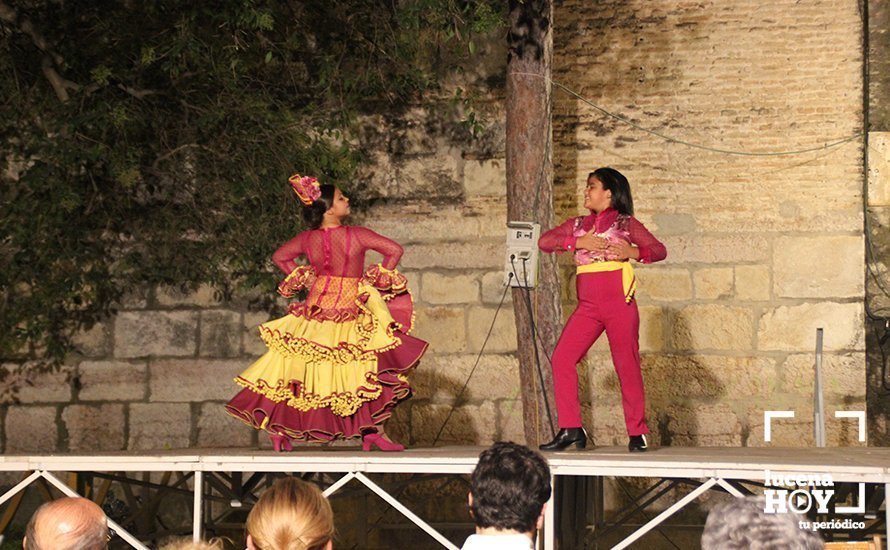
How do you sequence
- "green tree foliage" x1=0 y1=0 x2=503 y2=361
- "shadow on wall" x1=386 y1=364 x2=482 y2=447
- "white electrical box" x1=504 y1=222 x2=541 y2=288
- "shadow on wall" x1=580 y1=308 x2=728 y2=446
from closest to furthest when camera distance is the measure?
"white electrical box" x1=504 y1=222 x2=541 y2=288 < "green tree foliage" x1=0 y1=0 x2=503 y2=361 < "shadow on wall" x1=580 y1=308 x2=728 y2=446 < "shadow on wall" x1=386 y1=364 x2=482 y2=447

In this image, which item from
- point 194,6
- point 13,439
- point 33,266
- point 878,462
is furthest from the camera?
point 13,439

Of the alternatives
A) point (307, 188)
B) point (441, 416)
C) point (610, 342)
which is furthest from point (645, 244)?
point (441, 416)

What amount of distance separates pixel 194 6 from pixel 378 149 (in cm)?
169

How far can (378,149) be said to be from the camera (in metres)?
8.88

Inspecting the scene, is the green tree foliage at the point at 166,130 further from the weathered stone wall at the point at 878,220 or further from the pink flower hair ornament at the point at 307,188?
the weathered stone wall at the point at 878,220

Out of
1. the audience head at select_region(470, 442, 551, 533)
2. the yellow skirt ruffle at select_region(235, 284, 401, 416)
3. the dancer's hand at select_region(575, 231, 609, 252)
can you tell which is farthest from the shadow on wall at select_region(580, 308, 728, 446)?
the audience head at select_region(470, 442, 551, 533)

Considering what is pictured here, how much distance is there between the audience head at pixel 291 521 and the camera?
3.37 metres

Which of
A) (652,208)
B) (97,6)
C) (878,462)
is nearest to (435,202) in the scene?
(652,208)

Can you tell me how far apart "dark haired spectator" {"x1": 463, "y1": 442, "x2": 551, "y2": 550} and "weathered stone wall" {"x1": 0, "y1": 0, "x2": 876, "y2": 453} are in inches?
203

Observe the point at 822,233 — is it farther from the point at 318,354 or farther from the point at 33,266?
the point at 33,266

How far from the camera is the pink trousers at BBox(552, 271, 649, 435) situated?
20.4 ft

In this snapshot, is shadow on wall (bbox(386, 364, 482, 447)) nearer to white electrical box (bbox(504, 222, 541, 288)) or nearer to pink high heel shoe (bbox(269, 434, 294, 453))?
white electrical box (bbox(504, 222, 541, 288))

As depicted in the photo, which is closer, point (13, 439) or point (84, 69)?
point (84, 69)

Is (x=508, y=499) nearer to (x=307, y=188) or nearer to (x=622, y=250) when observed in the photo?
(x=622, y=250)
